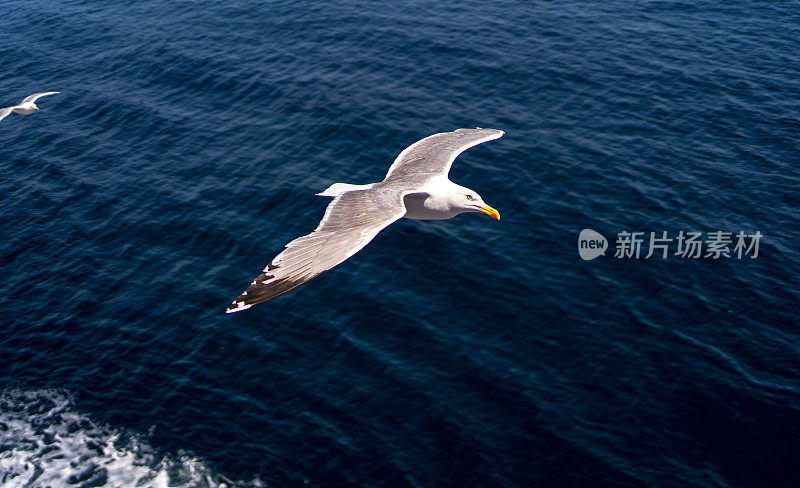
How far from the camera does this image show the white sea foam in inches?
1401

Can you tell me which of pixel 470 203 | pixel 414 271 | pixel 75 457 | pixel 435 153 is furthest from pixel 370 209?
pixel 75 457

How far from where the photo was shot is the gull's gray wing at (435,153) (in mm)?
32625

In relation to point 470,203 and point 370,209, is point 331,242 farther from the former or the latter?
point 470,203

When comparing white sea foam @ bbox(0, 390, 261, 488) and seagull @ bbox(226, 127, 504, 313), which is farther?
white sea foam @ bbox(0, 390, 261, 488)

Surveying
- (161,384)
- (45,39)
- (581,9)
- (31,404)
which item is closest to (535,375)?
(161,384)

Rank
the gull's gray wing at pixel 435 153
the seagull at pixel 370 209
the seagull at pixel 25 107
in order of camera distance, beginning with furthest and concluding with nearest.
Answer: the seagull at pixel 25 107
the gull's gray wing at pixel 435 153
the seagull at pixel 370 209

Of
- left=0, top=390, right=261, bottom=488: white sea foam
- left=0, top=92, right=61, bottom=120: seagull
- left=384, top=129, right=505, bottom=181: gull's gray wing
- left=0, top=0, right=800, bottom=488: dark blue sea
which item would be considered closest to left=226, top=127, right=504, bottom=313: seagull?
left=384, top=129, right=505, bottom=181: gull's gray wing

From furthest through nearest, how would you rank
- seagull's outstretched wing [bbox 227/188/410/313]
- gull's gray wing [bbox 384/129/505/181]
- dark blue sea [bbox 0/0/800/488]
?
dark blue sea [bbox 0/0/800/488] < gull's gray wing [bbox 384/129/505/181] < seagull's outstretched wing [bbox 227/188/410/313]

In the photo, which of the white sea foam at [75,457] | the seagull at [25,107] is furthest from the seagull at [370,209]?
the seagull at [25,107]

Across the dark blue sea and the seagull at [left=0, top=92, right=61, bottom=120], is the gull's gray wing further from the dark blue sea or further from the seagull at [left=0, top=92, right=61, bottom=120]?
the seagull at [left=0, top=92, right=61, bottom=120]

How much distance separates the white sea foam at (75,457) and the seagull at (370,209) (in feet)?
55.9

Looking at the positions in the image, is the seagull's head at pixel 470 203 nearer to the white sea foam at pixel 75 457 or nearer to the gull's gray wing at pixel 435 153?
the gull's gray wing at pixel 435 153

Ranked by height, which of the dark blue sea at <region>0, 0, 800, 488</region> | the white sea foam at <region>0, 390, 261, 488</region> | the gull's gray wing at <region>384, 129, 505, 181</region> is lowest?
the white sea foam at <region>0, 390, 261, 488</region>

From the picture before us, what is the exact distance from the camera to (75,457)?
36781mm
